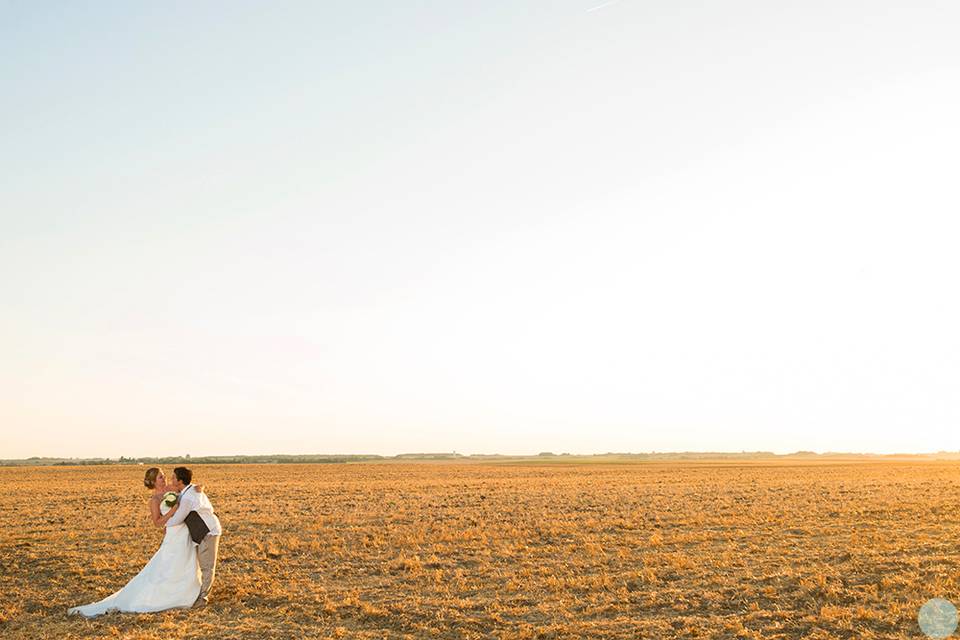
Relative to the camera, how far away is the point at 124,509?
36.7 meters

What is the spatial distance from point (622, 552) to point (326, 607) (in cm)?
882

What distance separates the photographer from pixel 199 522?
1387 centimetres

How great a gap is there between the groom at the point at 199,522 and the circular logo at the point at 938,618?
11.7 m

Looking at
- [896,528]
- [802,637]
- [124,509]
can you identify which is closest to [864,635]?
[802,637]

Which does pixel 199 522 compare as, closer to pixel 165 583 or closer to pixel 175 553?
pixel 175 553

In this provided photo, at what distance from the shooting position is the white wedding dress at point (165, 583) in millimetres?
13578

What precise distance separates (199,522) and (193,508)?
0.29 m

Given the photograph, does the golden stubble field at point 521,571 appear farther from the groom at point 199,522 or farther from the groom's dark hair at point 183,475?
the groom's dark hair at point 183,475

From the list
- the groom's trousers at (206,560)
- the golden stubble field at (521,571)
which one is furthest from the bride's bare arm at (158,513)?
the golden stubble field at (521,571)

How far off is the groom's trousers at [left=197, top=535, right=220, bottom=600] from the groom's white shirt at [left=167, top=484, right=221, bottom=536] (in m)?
0.17

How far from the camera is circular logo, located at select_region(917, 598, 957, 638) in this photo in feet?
37.9

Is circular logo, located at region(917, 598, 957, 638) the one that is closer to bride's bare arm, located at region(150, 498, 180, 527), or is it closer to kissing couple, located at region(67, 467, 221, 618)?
kissing couple, located at region(67, 467, 221, 618)

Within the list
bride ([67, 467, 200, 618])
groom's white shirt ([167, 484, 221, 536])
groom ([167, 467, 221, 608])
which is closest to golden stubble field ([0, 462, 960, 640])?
bride ([67, 467, 200, 618])

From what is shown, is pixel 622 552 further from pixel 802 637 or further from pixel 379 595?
pixel 802 637
